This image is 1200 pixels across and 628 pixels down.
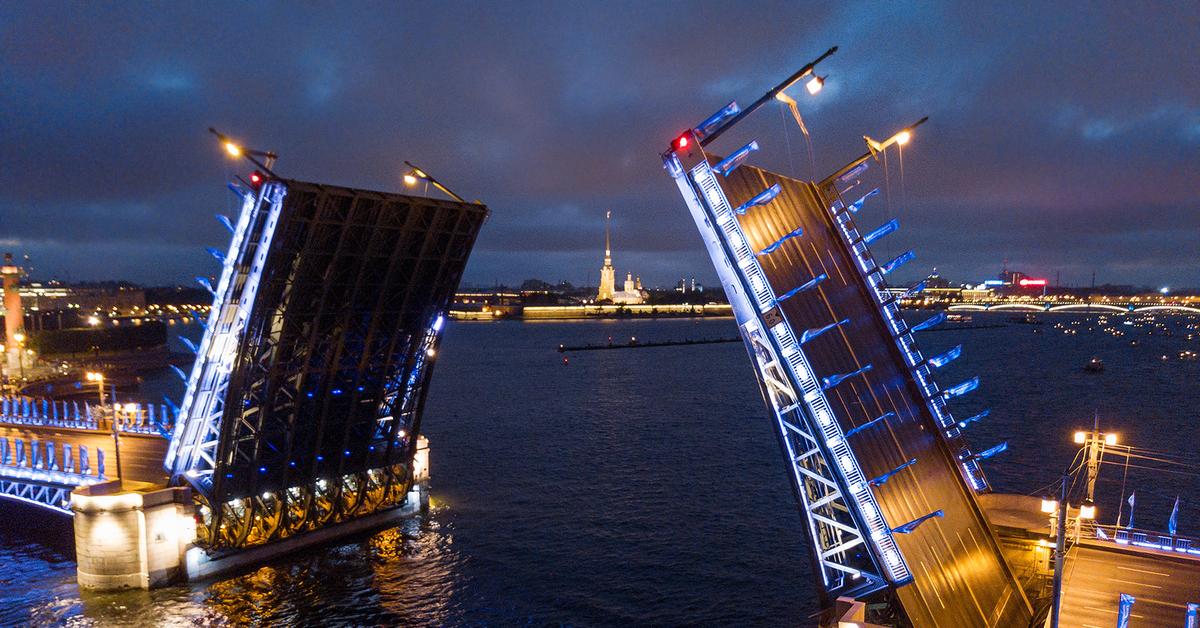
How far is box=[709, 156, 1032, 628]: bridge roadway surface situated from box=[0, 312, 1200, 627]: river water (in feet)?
30.0

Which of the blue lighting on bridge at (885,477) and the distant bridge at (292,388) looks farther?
the distant bridge at (292,388)

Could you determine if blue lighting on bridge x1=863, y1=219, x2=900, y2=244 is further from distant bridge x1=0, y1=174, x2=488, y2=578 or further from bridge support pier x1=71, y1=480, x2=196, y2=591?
bridge support pier x1=71, y1=480, x2=196, y2=591

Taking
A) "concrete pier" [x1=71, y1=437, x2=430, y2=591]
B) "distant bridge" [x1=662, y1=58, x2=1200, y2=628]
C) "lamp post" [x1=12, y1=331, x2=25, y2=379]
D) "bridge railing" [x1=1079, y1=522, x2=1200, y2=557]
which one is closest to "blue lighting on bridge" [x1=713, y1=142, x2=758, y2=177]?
"distant bridge" [x1=662, y1=58, x2=1200, y2=628]

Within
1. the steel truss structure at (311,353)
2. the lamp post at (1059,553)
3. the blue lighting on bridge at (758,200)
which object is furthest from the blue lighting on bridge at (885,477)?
the steel truss structure at (311,353)

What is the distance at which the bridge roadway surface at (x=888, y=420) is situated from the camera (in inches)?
568

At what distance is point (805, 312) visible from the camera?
15.4 metres

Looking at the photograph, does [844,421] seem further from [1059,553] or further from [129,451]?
[129,451]

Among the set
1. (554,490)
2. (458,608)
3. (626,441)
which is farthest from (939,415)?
(626,441)

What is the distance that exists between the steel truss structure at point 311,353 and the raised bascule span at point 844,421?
13.3m

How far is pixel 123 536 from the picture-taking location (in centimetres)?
2414

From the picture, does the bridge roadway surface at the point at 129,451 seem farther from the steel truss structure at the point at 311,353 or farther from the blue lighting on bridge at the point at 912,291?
the blue lighting on bridge at the point at 912,291

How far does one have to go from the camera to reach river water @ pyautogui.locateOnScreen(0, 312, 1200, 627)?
2430cm

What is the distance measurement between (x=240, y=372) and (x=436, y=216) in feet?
27.4

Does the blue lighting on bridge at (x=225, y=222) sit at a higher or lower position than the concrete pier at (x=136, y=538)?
higher
